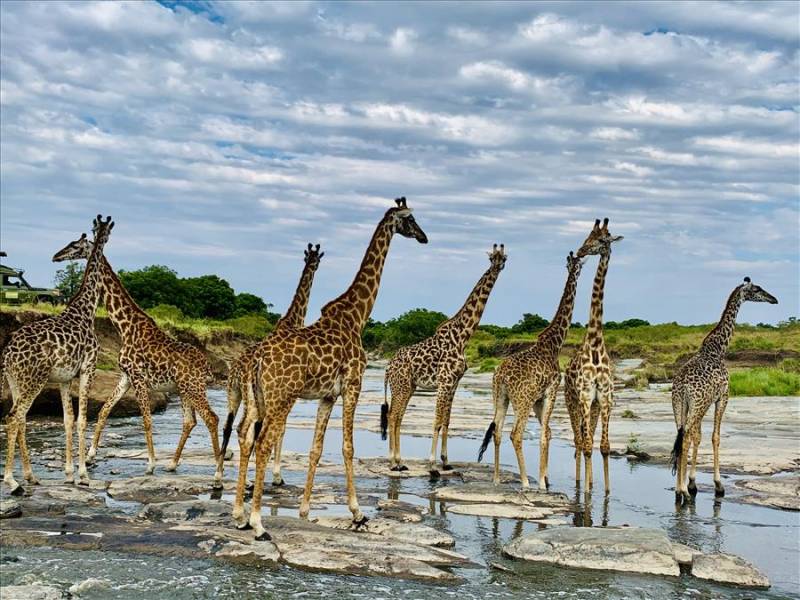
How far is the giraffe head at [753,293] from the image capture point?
16562mm

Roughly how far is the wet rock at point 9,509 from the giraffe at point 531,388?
6.83 m

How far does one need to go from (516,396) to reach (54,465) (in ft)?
25.1

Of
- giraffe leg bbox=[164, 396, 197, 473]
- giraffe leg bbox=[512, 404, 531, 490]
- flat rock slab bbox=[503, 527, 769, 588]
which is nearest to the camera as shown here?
flat rock slab bbox=[503, 527, 769, 588]

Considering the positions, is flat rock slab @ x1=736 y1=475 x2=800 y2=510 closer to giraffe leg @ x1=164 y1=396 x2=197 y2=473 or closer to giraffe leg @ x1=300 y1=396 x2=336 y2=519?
giraffe leg @ x1=300 y1=396 x2=336 y2=519

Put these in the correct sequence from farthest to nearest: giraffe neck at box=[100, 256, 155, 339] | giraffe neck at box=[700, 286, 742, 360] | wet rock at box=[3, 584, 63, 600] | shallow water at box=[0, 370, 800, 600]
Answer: giraffe neck at box=[700, 286, 742, 360]
giraffe neck at box=[100, 256, 155, 339]
shallow water at box=[0, 370, 800, 600]
wet rock at box=[3, 584, 63, 600]

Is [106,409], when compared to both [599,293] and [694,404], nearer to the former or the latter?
[599,293]

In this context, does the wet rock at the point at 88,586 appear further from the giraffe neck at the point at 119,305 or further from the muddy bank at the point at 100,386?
the muddy bank at the point at 100,386

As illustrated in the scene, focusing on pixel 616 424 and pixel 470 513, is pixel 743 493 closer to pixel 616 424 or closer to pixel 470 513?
pixel 470 513

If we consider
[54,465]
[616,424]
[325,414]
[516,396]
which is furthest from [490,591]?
[616,424]

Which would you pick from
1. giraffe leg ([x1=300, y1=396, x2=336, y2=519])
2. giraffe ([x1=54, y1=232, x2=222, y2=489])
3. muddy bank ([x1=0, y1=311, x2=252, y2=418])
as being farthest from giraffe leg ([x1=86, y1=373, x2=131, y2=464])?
giraffe leg ([x1=300, y1=396, x2=336, y2=519])

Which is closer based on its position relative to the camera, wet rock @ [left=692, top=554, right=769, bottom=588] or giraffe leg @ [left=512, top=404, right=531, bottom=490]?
wet rock @ [left=692, top=554, right=769, bottom=588]

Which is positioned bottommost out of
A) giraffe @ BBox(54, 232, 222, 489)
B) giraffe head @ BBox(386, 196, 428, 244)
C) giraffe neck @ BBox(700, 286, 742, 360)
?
giraffe @ BBox(54, 232, 222, 489)

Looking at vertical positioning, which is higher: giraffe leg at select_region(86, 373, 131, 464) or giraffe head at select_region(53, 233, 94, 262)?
giraffe head at select_region(53, 233, 94, 262)

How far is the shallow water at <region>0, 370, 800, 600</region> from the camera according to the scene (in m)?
8.29
